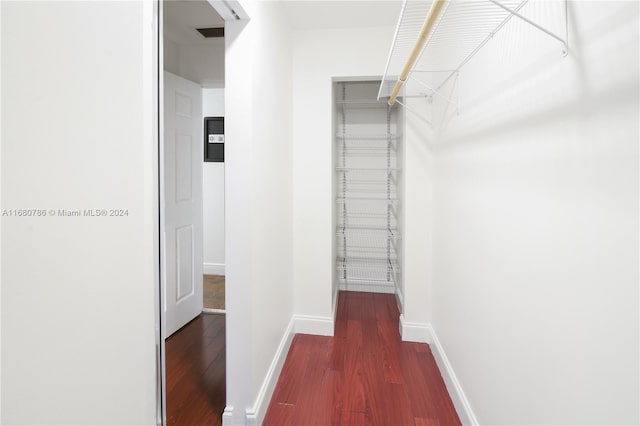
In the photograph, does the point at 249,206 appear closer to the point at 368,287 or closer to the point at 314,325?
the point at 314,325

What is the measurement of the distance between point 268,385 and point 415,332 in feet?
4.17

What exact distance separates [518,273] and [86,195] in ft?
4.02

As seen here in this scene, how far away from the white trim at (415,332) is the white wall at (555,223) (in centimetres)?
97

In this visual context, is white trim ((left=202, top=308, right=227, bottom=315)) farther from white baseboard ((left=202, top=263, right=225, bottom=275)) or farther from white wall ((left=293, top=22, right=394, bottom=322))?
white baseboard ((left=202, top=263, right=225, bottom=275))

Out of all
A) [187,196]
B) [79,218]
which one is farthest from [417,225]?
[79,218]

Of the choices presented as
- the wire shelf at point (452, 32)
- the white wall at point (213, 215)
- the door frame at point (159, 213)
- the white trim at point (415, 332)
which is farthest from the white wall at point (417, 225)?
A: the white wall at point (213, 215)

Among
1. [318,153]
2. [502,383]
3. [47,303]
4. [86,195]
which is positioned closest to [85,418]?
[47,303]

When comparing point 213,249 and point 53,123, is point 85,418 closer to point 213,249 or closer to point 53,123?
point 53,123

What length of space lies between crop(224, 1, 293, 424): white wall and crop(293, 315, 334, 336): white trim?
79 centimetres

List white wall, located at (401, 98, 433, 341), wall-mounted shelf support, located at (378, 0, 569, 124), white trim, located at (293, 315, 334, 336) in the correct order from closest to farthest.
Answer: wall-mounted shelf support, located at (378, 0, 569, 124)
white wall, located at (401, 98, 433, 341)
white trim, located at (293, 315, 334, 336)

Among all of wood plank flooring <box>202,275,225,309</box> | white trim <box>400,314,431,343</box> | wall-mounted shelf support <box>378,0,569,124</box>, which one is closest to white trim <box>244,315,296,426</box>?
white trim <box>400,314,431,343</box>

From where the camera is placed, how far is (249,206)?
161 cm

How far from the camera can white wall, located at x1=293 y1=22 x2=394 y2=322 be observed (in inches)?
103

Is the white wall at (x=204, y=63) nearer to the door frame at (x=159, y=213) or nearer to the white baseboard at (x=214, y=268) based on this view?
the white baseboard at (x=214, y=268)
